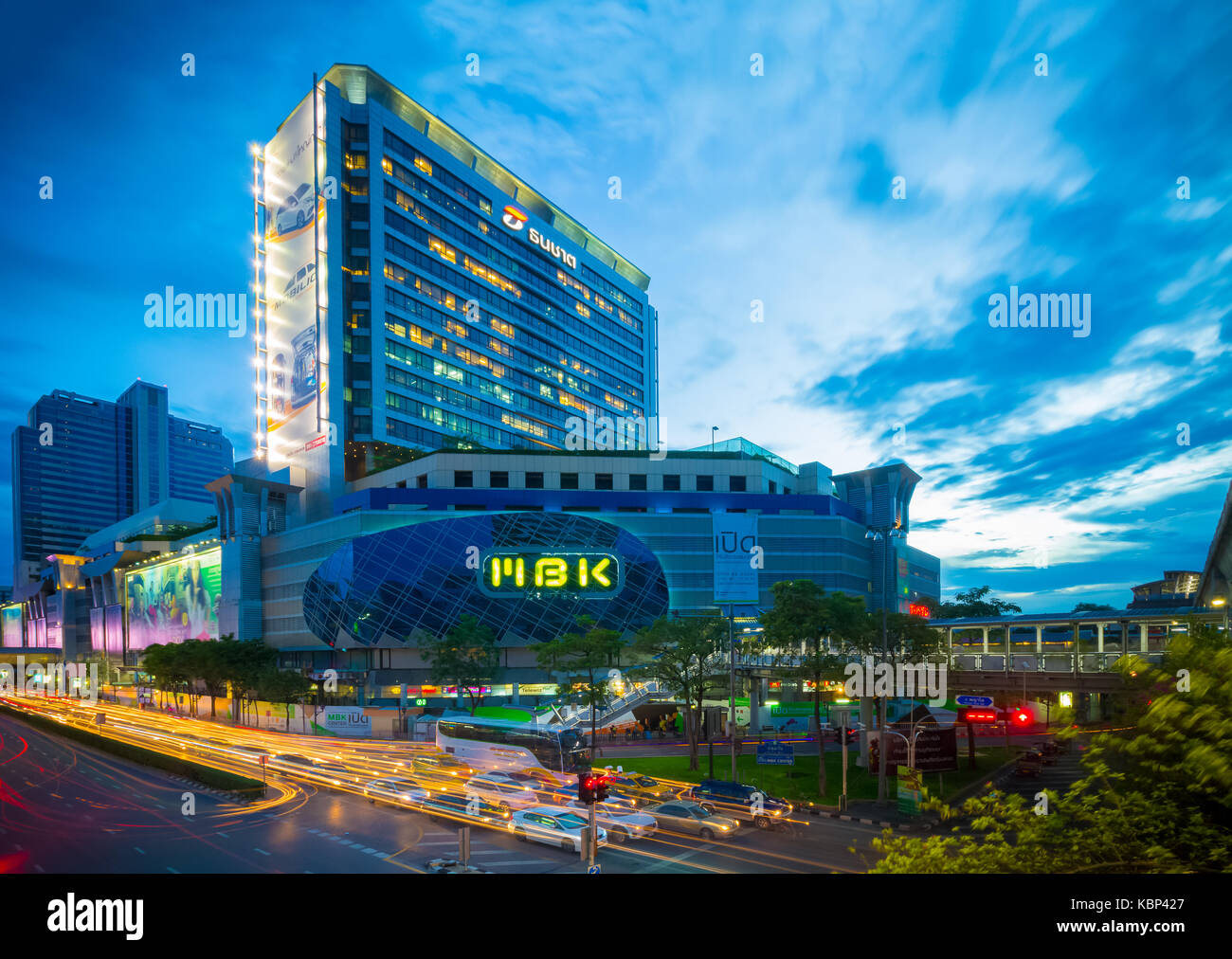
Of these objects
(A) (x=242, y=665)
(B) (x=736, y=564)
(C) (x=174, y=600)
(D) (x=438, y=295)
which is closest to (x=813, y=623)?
(B) (x=736, y=564)

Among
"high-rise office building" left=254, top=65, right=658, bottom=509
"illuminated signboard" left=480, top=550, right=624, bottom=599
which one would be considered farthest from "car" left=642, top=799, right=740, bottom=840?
"high-rise office building" left=254, top=65, right=658, bottom=509

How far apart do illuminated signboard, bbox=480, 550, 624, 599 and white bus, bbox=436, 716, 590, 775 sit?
34.8 meters

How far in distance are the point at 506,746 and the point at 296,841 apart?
15863mm

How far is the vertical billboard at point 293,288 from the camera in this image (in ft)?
356

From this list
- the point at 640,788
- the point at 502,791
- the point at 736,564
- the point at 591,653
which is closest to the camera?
the point at 502,791

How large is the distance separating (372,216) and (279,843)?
101m

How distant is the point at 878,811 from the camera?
32406 millimetres

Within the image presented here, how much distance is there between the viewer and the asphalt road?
23.4 metres

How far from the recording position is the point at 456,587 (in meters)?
80.8

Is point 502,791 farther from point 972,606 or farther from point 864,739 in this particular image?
point 972,606

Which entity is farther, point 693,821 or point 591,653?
point 591,653

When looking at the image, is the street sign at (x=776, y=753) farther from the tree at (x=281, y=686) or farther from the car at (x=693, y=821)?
the tree at (x=281, y=686)
